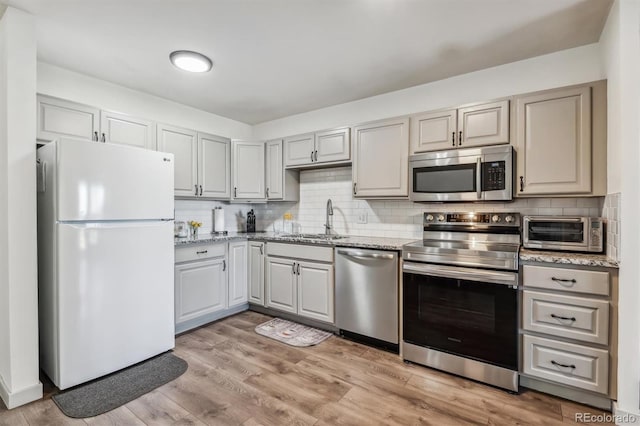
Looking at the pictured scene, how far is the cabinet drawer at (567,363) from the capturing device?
187 cm

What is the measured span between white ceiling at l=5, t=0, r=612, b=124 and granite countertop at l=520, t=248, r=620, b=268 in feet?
5.15

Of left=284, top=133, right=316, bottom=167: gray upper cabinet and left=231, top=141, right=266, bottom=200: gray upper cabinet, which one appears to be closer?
left=284, top=133, right=316, bottom=167: gray upper cabinet

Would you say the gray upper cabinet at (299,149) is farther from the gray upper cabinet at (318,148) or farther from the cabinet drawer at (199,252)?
the cabinet drawer at (199,252)

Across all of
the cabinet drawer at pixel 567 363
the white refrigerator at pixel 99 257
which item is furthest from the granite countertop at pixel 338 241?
the cabinet drawer at pixel 567 363

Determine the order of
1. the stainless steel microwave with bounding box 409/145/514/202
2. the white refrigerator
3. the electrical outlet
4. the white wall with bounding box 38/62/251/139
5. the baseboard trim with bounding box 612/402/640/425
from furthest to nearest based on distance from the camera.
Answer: the electrical outlet → the white wall with bounding box 38/62/251/139 → the stainless steel microwave with bounding box 409/145/514/202 → the white refrigerator → the baseboard trim with bounding box 612/402/640/425

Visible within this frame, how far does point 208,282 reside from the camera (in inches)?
128

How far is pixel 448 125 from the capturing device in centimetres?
266

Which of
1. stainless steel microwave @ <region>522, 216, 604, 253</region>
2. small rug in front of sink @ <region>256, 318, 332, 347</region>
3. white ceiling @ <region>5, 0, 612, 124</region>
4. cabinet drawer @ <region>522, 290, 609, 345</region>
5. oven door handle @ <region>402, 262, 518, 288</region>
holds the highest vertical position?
white ceiling @ <region>5, 0, 612, 124</region>

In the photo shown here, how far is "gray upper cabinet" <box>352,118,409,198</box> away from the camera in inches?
114

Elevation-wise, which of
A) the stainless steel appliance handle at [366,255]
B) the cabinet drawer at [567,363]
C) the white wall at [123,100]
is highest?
→ the white wall at [123,100]

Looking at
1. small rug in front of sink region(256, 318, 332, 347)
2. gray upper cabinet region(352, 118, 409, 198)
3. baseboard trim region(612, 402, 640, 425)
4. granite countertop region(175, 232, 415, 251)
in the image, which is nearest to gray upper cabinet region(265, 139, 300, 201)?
granite countertop region(175, 232, 415, 251)

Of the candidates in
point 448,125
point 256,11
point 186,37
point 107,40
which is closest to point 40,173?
point 107,40

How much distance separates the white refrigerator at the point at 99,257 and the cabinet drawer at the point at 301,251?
3.80ft

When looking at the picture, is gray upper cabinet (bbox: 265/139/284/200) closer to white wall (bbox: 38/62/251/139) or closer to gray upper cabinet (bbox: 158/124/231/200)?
gray upper cabinet (bbox: 158/124/231/200)
